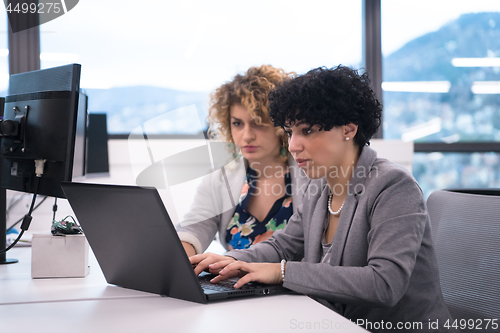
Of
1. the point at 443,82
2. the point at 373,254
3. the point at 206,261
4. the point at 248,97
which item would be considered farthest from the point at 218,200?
the point at 443,82

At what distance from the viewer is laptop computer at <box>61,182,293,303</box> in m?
0.71

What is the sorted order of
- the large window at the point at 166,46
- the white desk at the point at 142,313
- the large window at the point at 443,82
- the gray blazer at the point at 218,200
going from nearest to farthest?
the white desk at the point at 142,313
the gray blazer at the point at 218,200
the large window at the point at 166,46
the large window at the point at 443,82

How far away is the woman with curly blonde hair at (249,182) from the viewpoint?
5.17 feet

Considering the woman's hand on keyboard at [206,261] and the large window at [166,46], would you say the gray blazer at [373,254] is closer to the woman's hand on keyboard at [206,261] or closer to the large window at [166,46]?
the woman's hand on keyboard at [206,261]

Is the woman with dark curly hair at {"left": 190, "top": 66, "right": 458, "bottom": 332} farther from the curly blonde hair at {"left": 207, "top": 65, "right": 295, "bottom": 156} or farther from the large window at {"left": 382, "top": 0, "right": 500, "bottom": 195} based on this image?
the large window at {"left": 382, "top": 0, "right": 500, "bottom": 195}

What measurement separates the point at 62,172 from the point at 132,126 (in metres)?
1.86

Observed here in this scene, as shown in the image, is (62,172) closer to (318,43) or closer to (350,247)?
(350,247)

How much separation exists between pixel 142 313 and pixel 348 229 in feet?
1.79

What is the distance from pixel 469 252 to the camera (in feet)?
3.48

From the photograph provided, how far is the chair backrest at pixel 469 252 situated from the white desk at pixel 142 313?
53cm

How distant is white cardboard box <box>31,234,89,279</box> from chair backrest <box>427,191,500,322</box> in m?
1.00

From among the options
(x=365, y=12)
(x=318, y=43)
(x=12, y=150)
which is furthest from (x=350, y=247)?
(x=365, y=12)

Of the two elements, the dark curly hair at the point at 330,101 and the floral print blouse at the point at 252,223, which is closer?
the dark curly hair at the point at 330,101

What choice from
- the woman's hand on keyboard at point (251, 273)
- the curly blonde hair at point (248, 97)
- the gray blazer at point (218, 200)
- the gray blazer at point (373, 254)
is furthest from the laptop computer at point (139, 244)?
the curly blonde hair at point (248, 97)
